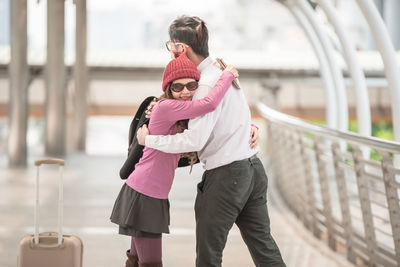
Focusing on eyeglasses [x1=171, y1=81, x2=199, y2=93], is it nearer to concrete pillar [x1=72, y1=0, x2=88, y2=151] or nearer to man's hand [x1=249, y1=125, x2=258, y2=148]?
man's hand [x1=249, y1=125, x2=258, y2=148]

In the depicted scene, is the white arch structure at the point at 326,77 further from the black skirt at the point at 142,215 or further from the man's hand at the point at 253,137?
the black skirt at the point at 142,215

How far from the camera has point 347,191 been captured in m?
4.98

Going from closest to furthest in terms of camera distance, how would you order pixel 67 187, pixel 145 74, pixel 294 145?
pixel 294 145, pixel 67 187, pixel 145 74

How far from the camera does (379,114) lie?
1786 centimetres

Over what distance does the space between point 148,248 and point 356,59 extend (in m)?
4.37

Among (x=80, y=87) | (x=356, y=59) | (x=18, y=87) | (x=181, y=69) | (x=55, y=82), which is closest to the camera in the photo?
(x=181, y=69)

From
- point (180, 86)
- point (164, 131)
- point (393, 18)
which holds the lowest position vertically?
point (164, 131)

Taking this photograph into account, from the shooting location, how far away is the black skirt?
310cm

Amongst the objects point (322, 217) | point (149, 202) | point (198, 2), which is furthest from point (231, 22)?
point (149, 202)

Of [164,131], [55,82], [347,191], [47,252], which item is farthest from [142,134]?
[55,82]

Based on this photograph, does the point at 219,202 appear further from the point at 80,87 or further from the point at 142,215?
the point at 80,87

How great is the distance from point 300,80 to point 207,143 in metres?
14.5

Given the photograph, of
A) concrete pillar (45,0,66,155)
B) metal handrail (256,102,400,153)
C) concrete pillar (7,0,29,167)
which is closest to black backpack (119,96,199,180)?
metal handrail (256,102,400,153)

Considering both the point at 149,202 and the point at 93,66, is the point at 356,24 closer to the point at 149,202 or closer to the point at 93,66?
the point at 93,66
